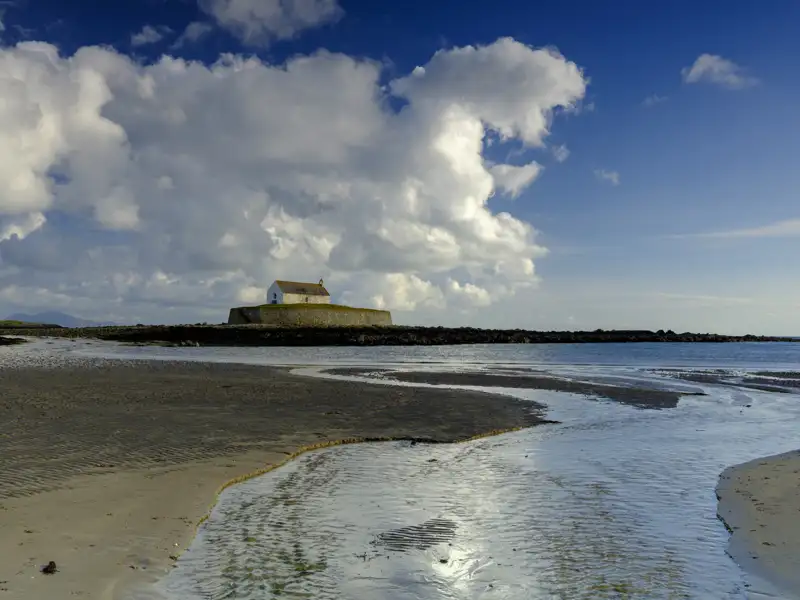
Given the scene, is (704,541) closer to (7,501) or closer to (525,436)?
(525,436)

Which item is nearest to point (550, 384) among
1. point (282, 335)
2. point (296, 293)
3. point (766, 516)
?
point (766, 516)

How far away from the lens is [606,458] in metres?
14.7

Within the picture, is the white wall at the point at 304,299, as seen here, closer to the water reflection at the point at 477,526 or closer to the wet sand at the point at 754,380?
the wet sand at the point at 754,380

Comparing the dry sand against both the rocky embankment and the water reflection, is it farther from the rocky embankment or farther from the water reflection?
the rocky embankment

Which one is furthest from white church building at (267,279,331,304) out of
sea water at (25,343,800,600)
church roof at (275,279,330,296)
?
sea water at (25,343,800,600)

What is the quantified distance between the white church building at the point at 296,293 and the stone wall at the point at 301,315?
4997mm

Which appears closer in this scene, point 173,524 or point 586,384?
point 173,524

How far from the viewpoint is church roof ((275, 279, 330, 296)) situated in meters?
132

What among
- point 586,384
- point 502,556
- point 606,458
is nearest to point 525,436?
point 606,458

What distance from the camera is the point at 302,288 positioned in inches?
5379

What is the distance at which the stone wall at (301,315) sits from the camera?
390 ft

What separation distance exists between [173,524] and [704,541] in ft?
26.0

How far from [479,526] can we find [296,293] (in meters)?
126

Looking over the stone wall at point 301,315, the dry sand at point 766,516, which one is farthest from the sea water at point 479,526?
the stone wall at point 301,315
